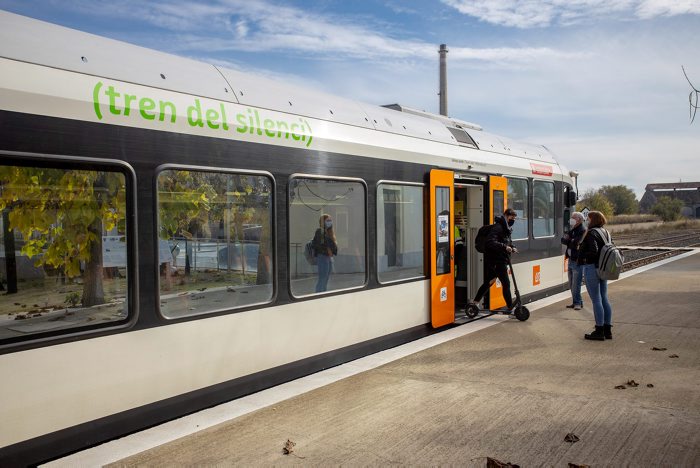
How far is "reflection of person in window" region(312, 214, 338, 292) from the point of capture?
5.98m

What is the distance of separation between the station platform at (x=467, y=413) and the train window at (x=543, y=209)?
346cm

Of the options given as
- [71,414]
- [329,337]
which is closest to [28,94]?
[71,414]

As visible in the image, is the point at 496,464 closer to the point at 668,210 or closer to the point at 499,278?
the point at 499,278

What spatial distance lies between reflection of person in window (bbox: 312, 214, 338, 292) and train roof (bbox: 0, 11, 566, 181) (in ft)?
3.15

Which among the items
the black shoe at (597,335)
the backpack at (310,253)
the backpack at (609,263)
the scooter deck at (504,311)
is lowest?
the black shoe at (597,335)

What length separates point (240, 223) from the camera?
5.18 metres

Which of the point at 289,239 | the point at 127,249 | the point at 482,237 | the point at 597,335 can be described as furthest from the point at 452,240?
the point at 127,249

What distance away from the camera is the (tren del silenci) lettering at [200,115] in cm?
430

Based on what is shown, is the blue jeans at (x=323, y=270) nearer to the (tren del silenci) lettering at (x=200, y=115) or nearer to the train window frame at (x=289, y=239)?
the train window frame at (x=289, y=239)

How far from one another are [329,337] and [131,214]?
2.50 m

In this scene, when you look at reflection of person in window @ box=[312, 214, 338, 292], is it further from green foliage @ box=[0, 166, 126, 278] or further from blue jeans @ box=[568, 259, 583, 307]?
blue jeans @ box=[568, 259, 583, 307]

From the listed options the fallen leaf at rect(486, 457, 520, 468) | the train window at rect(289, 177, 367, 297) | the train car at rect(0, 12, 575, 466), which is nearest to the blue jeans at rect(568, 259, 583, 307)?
the train car at rect(0, 12, 575, 466)

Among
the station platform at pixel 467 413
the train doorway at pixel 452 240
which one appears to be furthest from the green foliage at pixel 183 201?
the train doorway at pixel 452 240

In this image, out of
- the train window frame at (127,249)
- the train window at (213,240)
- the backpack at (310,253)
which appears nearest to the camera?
the train window frame at (127,249)
